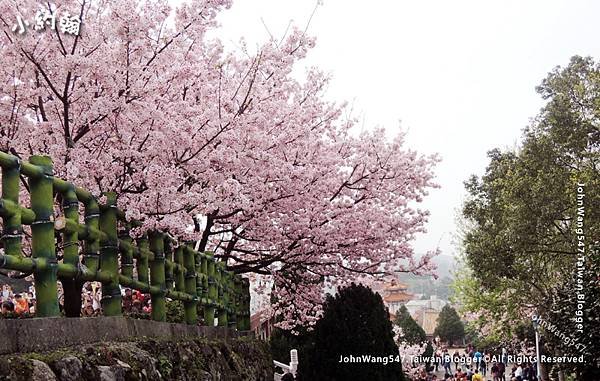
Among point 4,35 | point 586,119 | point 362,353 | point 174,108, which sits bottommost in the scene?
point 362,353

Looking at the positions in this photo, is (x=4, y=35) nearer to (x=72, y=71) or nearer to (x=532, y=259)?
(x=72, y=71)

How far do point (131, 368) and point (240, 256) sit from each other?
10013mm

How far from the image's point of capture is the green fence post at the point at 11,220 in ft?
13.8

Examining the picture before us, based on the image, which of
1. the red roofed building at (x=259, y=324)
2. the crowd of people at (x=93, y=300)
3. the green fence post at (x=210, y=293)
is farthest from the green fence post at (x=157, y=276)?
the red roofed building at (x=259, y=324)

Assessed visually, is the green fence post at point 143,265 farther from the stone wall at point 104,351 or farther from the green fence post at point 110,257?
the green fence post at point 110,257

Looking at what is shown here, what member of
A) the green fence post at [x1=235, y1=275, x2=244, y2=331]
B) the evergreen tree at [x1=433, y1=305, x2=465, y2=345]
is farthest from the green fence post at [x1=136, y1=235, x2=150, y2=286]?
the evergreen tree at [x1=433, y1=305, x2=465, y2=345]

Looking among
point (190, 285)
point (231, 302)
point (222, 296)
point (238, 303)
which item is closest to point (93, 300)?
point (222, 296)

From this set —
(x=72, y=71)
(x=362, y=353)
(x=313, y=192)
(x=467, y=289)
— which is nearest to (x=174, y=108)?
(x=72, y=71)

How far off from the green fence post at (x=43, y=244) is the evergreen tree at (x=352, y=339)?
963 centimetres

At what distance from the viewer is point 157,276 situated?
7570 millimetres

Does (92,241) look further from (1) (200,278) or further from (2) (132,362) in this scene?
(1) (200,278)

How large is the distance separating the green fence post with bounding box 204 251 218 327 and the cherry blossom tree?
845mm

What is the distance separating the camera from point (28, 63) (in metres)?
7.34

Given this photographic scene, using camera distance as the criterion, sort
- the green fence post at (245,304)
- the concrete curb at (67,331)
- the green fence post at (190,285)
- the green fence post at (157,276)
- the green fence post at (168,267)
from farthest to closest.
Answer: the green fence post at (245,304)
the green fence post at (190,285)
the green fence post at (168,267)
the green fence post at (157,276)
the concrete curb at (67,331)
